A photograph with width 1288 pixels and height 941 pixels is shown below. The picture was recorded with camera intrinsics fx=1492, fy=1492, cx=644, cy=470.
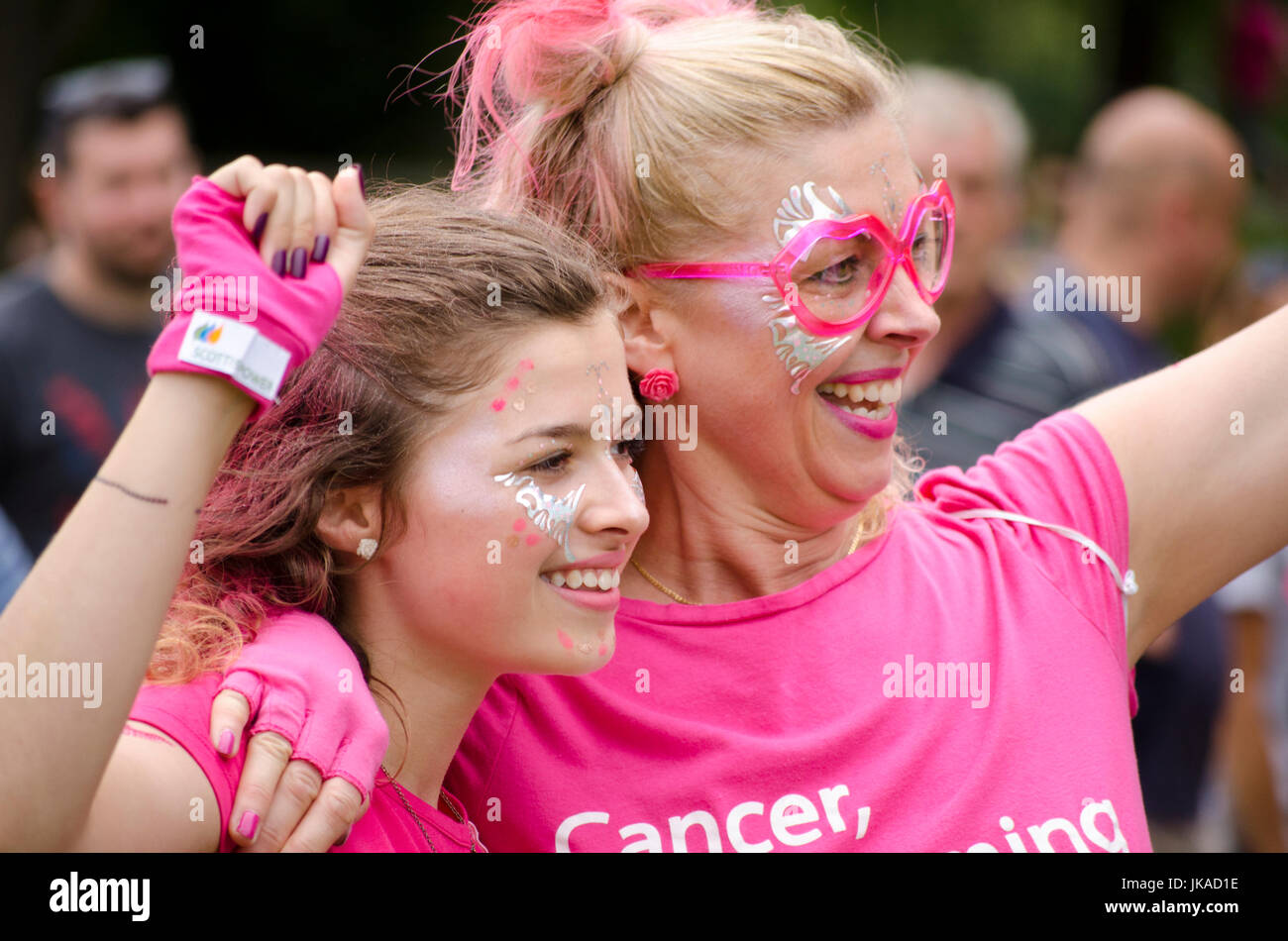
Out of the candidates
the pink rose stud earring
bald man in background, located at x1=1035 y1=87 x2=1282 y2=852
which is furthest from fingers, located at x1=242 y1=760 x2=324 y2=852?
bald man in background, located at x1=1035 y1=87 x2=1282 y2=852

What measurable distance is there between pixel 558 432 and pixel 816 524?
1.74 feet

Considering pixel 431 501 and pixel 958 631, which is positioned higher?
pixel 431 501

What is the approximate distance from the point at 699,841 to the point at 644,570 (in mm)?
479

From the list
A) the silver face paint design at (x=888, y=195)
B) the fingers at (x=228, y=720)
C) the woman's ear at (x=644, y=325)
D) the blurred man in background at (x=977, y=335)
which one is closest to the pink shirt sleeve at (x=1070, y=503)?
the silver face paint design at (x=888, y=195)

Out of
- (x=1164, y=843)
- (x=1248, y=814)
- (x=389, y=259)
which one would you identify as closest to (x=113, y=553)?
(x=389, y=259)

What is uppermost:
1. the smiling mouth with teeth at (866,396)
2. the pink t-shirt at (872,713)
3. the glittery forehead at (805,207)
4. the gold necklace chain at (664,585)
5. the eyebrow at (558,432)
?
the glittery forehead at (805,207)

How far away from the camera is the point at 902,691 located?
87.7 inches

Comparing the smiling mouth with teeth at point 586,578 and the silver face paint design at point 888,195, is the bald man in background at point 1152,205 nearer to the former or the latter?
the silver face paint design at point 888,195

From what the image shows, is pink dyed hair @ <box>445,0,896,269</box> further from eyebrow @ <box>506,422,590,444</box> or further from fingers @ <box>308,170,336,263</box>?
fingers @ <box>308,170,336,263</box>

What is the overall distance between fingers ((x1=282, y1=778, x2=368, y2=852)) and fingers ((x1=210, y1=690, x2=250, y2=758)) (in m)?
0.13

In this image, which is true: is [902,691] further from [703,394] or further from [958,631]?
[703,394]

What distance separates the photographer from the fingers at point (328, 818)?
1.82 m

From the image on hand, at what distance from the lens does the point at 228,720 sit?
70.8 inches

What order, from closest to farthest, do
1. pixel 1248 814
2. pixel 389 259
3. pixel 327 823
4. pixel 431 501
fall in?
1. pixel 327 823
2. pixel 431 501
3. pixel 389 259
4. pixel 1248 814
